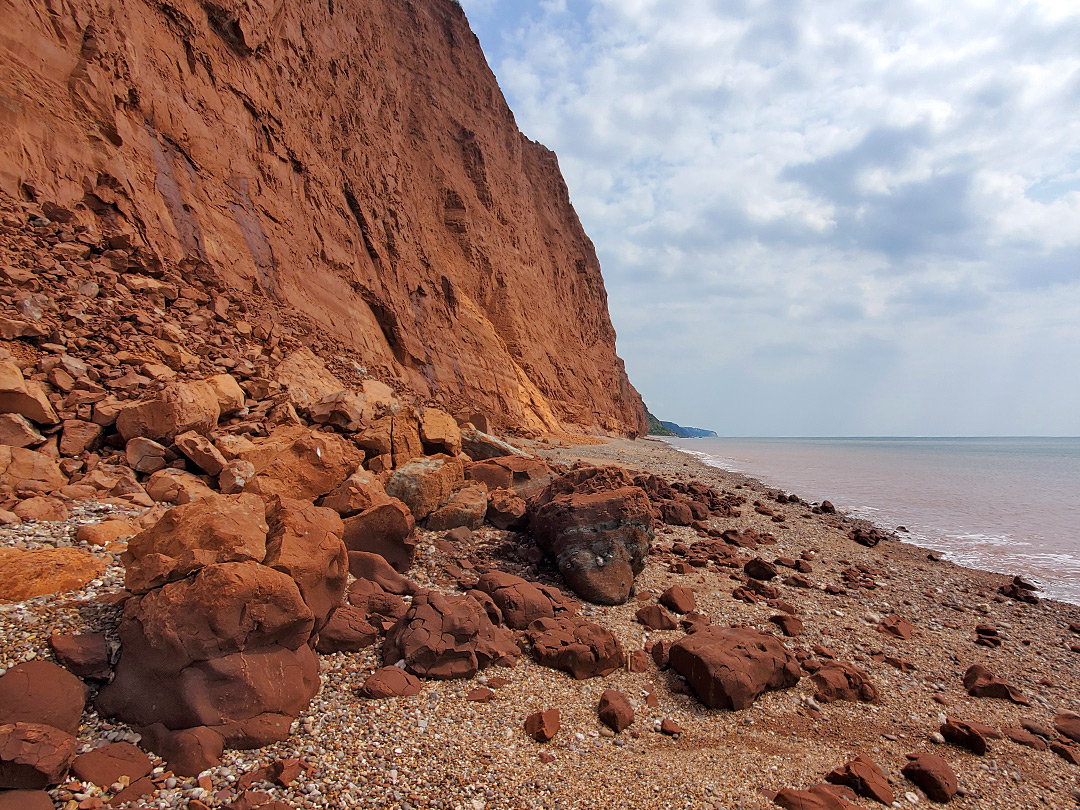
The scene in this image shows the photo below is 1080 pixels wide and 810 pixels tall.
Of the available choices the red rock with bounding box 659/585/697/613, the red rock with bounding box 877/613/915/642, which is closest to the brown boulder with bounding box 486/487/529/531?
the red rock with bounding box 659/585/697/613

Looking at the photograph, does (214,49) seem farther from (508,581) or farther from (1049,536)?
(1049,536)

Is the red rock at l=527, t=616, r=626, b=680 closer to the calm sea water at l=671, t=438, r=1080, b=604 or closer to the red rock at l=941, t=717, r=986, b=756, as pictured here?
the red rock at l=941, t=717, r=986, b=756

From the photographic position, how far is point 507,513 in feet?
25.8

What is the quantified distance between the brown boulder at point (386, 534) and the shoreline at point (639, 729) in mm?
289

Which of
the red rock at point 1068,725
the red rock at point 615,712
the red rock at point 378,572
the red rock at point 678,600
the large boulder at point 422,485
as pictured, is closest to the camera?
the red rock at point 615,712

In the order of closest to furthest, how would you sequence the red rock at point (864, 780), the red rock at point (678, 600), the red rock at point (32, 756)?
the red rock at point (32, 756)
the red rock at point (864, 780)
the red rock at point (678, 600)

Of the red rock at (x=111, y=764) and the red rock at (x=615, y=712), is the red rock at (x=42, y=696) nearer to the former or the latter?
the red rock at (x=111, y=764)

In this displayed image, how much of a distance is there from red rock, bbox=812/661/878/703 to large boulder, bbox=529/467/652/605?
2113 mm

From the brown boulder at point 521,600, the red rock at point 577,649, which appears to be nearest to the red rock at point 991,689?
the red rock at point 577,649

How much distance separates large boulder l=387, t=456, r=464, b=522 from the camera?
7.42m

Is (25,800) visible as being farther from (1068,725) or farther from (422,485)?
(1068,725)

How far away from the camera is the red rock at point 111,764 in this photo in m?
2.60

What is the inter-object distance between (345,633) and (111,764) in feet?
5.25

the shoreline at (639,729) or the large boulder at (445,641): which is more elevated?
the large boulder at (445,641)
